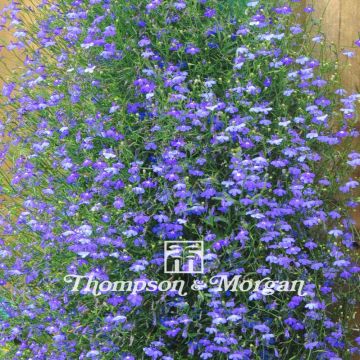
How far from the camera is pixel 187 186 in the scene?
256cm

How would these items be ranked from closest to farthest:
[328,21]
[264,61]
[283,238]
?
[283,238] < [264,61] < [328,21]

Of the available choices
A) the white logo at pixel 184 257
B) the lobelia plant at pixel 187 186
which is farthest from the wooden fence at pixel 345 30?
the white logo at pixel 184 257

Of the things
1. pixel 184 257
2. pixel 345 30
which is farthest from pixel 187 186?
pixel 345 30

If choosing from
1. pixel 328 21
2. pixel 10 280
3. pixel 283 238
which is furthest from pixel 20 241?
pixel 328 21

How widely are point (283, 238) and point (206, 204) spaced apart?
28cm

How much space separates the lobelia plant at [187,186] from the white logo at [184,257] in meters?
0.03

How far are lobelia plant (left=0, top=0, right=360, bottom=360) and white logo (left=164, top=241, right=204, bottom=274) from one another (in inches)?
1.3

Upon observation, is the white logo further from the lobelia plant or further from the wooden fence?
the wooden fence

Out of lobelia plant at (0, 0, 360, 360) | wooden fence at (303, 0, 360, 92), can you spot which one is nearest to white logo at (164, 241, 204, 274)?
lobelia plant at (0, 0, 360, 360)

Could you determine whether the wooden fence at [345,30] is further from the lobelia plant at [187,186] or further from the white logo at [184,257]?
the white logo at [184,257]

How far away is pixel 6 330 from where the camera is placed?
3117mm

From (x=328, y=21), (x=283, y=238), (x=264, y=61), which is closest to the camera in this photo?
(x=283, y=238)

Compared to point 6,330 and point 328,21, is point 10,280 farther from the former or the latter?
point 328,21

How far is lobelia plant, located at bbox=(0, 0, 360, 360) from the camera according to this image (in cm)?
257
